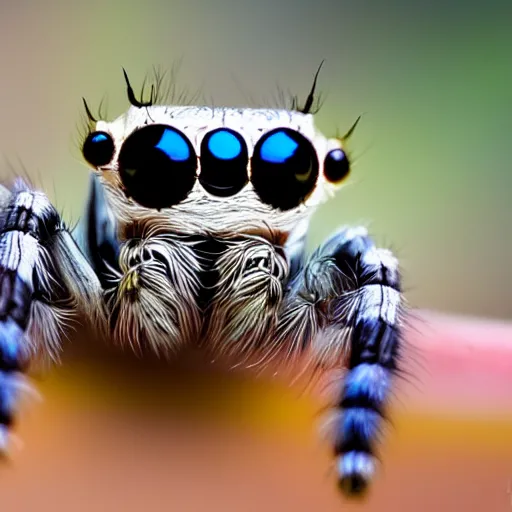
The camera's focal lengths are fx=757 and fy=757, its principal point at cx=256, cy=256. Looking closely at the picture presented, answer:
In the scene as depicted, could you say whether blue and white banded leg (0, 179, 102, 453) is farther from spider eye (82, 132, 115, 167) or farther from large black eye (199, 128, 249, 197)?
large black eye (199, 128, 249, 197)

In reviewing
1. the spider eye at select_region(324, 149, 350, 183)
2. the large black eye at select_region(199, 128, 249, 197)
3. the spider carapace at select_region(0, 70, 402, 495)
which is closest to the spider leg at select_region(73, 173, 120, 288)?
the spider carapace at select_region(0, 70, 402, 495)

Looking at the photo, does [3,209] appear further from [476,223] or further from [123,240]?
[476,223]

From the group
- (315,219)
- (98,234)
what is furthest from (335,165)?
(98,234)

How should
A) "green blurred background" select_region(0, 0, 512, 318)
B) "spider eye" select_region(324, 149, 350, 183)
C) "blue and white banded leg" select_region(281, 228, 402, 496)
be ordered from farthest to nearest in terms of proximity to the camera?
"green blurred background" select_region(0, 0, 512, 318) < "spider eye" select_region(324, 149, 350, 183) < "blue and white banded leg" select_region(281, 228, 402, 496)

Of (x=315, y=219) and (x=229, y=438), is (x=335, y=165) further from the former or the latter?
(x=229, y=438)

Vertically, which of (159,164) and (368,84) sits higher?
(368,84)

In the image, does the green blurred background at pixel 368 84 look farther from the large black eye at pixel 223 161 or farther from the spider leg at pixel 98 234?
the large black eye at pixel 223 161

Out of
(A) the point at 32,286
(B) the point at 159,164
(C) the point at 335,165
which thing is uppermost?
(C) the point at 335,165
